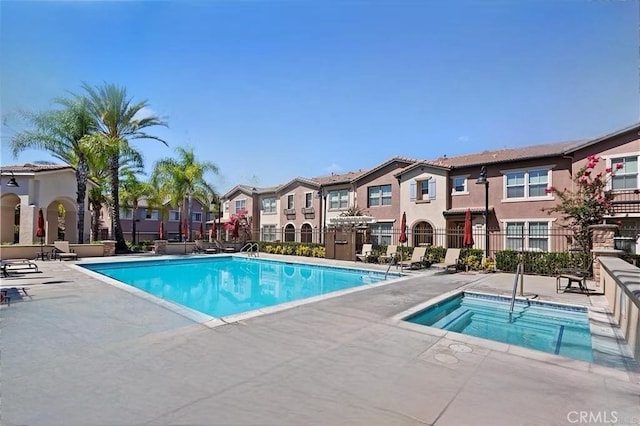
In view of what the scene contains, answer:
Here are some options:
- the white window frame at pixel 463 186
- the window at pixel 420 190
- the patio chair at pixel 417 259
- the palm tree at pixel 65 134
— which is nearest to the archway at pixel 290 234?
the window at pixel 420 190

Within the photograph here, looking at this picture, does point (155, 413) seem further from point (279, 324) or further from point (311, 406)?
point (279, 324)

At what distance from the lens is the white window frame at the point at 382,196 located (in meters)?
27.6

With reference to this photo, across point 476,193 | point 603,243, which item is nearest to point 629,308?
point 603,243

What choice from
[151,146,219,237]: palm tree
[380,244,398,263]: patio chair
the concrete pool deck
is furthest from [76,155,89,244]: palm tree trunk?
[380,244,398,263]: patio chair

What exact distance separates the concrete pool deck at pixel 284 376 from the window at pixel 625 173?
51.6 ft

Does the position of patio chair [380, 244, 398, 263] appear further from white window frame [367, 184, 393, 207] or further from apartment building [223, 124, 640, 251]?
white window frame [367, 184, 393, 207]

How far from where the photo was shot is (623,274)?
726 centimetres

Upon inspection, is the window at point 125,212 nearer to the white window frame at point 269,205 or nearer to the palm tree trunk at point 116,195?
the palm tree trunk at point 116,195

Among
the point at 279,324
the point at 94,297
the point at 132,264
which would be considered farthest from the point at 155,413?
the point at 132,264

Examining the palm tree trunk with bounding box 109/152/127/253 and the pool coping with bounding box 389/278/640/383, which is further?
the palm tree trunk with bounding box 109/152/127/253

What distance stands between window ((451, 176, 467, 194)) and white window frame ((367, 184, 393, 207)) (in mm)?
4947

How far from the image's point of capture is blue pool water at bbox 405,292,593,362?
286 inches

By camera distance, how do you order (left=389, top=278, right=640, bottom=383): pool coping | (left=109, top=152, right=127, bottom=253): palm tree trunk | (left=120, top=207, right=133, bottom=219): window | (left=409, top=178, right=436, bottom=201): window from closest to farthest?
(left=389, top=278, right=640, bottom=383): pool coping, (left=409, top=178, right=436, bottom=201): window, (left=109, top=152, right=127, bottom=253): palm tree trunk, (left=120, top=207, right=133, bottom=219): window

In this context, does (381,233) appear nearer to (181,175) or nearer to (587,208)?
(587,208)
